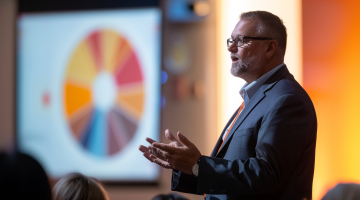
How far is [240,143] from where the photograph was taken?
1492mm

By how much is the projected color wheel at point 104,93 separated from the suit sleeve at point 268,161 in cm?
220

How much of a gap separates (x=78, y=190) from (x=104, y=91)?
2080 millimetres

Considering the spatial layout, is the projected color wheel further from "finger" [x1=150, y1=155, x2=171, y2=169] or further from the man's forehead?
"finger" [x1=150, y1=155, x2=171, y2=169]

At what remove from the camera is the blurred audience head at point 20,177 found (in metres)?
0.77

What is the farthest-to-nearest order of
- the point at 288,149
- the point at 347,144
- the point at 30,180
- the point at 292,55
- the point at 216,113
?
the point at 216,113
the point at 292,55
the point at 347,144
the point at 288,149
the point at 30,180

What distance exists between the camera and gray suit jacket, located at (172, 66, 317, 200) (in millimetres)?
1335

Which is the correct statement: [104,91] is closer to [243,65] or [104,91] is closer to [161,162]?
[243,65]

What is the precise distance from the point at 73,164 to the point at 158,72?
119cm

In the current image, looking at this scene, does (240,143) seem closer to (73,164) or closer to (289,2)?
(289,2)

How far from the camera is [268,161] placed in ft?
4.42

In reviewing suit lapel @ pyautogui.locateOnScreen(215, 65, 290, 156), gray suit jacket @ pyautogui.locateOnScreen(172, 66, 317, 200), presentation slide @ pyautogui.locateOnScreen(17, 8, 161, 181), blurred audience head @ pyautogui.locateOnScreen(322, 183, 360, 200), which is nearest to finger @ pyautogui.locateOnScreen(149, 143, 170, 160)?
gray suit jacket @ pyautogui.locateOnScreen(172, 66, 317, 200)

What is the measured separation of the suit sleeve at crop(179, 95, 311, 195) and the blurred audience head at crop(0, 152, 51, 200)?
2.17ft

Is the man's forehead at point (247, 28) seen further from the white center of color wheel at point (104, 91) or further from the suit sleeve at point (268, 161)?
the white center of color wheel at point (104, 91)

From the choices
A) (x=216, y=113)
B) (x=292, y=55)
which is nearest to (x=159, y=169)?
(x=216, y=113)
